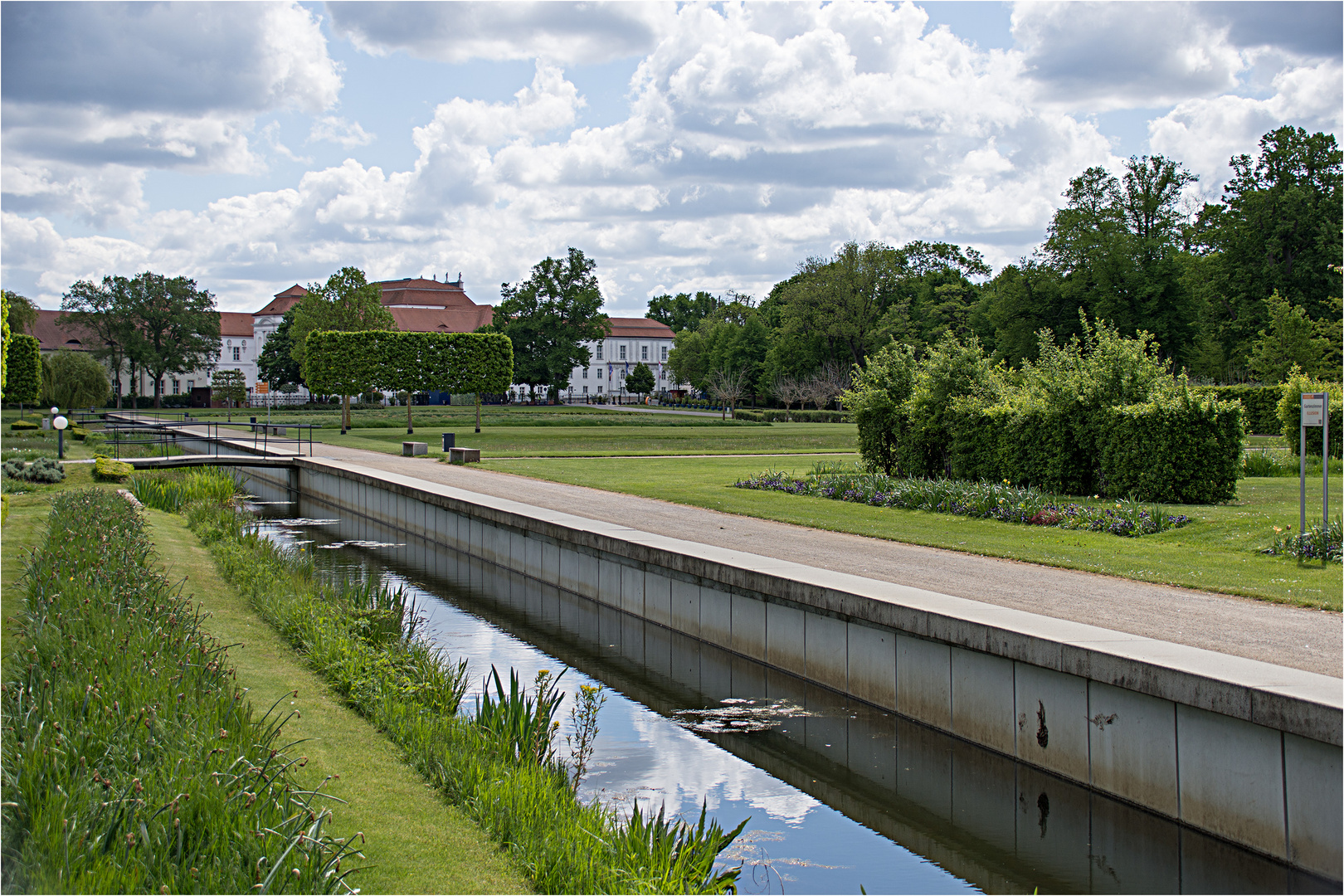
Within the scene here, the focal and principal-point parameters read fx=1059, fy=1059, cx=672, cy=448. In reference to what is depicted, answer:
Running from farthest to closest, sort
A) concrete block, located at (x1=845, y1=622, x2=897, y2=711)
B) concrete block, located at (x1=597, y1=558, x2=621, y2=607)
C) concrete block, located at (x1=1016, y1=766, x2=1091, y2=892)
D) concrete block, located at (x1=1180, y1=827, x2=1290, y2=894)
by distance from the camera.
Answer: concrete block, located at (x1=597, y1=558, x2=621, y2=607) < concrete block, located at (x1=845, y1=622, x2=897, y2=711) < concrete block, located at (x1=1016, y1=766, x2=1091, y2=892) < concrete block, located at (x1=1180, y1=827, x2=1290, y2=894)

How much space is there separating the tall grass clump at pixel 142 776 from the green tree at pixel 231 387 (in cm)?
8416

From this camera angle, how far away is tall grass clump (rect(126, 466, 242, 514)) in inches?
795

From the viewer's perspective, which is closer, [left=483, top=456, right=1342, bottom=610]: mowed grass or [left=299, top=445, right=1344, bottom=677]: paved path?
[left=299, top=445, right=1344, bottom=677]: paved path

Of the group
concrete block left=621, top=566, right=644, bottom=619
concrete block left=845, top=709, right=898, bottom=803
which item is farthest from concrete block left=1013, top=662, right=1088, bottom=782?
concrete block left=621, top=566, right=644, bottom=619


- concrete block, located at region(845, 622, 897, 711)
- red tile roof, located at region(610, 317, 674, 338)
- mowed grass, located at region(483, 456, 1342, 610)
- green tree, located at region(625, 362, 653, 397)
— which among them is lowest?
concrete block, located at region(845, 622, 897, 711)

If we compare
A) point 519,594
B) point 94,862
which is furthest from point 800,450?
point 94,862

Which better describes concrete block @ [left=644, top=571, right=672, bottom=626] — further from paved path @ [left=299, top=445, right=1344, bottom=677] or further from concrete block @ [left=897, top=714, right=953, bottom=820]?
concrete block @ [left=897, top=714, right=953, bottom=820]

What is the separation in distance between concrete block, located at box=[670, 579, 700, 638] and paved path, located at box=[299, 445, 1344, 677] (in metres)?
1.02

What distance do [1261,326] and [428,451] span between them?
41.9 m

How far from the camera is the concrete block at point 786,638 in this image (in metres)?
9.88

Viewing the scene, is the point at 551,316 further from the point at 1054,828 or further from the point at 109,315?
the point at 1054,828

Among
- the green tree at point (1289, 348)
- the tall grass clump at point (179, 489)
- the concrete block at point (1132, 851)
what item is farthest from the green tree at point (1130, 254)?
the concrete block at point (1132, 851)

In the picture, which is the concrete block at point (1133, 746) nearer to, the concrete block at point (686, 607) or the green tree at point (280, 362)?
the concrete block at point (686, 607)

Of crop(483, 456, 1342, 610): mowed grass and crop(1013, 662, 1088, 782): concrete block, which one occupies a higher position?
crop(483, 456, 1342, 610): mowed grass
